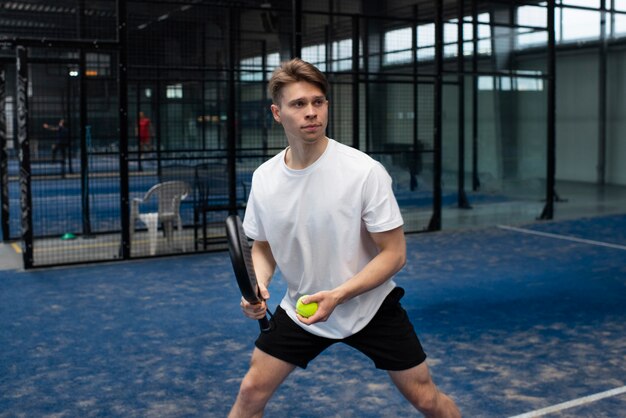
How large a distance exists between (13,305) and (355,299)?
4.95 meters

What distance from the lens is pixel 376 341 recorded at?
3.01 metres

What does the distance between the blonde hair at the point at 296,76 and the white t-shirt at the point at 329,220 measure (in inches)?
10.5

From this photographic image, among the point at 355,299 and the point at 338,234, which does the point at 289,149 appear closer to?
the point at 338,234

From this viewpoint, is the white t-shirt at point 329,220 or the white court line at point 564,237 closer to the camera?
the white t-shirt at point 329,220

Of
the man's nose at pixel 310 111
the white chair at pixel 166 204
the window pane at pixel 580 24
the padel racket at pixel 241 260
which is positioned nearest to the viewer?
the padel racket at pixel 241 260

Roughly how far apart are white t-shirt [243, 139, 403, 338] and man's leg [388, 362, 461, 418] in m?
0.26

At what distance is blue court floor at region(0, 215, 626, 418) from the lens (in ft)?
15.0

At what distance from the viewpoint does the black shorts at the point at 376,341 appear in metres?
2.99

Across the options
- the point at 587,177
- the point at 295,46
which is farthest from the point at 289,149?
the point at 587,177

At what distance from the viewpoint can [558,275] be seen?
321 inches

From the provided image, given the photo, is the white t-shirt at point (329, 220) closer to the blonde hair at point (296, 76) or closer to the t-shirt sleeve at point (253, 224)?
the t-shirt sleeve at point (253, 224)

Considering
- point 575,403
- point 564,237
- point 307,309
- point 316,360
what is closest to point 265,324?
point 307,309

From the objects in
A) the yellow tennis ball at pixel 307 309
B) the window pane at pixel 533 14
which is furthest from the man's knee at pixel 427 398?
the window pane at pixel 533 14

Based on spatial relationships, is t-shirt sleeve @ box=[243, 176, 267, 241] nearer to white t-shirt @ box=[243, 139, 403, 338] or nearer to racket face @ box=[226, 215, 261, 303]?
white t-shirt @ box=[243, 139, 403, 338]
